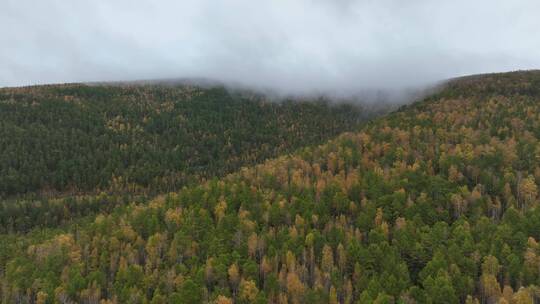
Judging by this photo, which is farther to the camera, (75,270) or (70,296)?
(75,270)

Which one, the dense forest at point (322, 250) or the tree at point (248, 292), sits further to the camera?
the tree at point (248, 292)

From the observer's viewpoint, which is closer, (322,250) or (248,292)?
(248,292)

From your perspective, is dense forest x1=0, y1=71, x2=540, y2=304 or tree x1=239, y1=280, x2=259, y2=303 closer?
dense forest x1=0, y1=71, x2=540, y2=304

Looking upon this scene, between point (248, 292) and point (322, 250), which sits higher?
point (322, 250)

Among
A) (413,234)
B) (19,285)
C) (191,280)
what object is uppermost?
(413,234)

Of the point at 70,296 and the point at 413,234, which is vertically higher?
the point at 413,234

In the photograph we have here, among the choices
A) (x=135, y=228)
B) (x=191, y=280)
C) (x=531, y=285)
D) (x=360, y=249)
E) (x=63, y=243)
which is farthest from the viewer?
(x=135, y=228)

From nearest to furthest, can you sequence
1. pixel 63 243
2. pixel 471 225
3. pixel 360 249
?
1. pixel 360 249
2. pixel 471 225
3. pixel 63 243

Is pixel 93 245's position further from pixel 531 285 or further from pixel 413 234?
pixel 531 285

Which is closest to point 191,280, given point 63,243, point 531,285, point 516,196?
point 63,243

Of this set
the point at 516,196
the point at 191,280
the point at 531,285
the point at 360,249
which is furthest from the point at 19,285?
the point at 516,196
